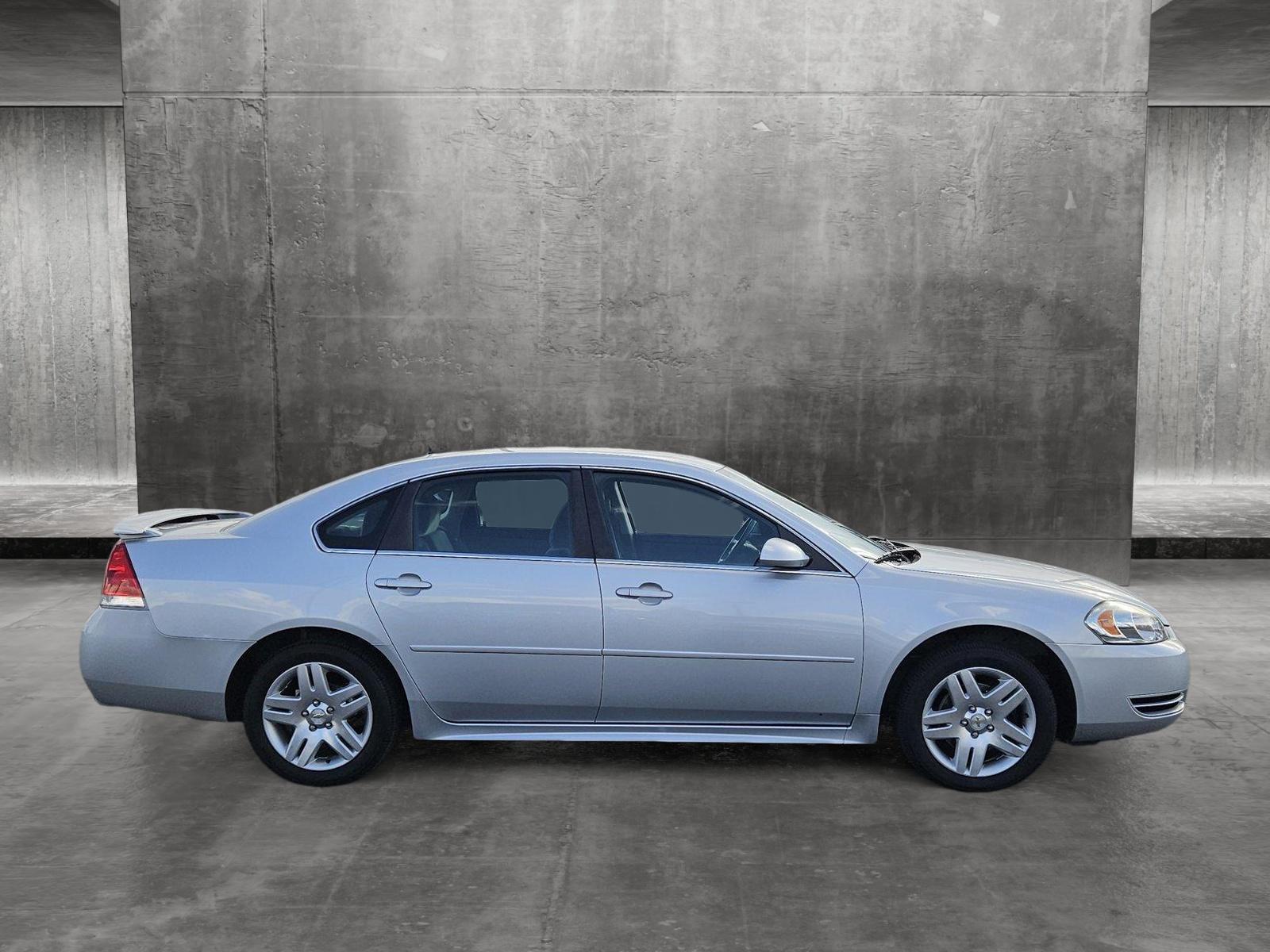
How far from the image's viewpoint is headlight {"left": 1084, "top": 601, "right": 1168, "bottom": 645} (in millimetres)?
5172

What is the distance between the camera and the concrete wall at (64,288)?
14.9 meters

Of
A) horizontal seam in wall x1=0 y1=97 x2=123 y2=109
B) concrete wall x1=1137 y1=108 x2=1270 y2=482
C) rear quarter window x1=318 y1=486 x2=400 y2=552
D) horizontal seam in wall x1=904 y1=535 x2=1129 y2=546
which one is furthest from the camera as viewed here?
concrete wall x1=1137 y1=108 x2=1270 y2=482

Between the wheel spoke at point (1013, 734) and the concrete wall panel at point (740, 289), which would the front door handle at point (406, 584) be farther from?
the concrete wall panel at point (740, 289)

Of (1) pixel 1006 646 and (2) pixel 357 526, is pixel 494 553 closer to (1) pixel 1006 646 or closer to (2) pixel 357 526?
(2) pixel 357 526

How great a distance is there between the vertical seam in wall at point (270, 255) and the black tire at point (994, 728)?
19.6 feet

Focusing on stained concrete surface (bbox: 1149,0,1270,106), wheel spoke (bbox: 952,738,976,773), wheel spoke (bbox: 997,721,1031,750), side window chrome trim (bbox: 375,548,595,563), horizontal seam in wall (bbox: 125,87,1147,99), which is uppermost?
stained concrete surface (bbox: 1149,0,1270,106)

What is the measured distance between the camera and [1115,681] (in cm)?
513

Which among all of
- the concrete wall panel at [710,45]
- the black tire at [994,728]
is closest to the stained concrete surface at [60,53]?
the concrete wall panel at [710,45]

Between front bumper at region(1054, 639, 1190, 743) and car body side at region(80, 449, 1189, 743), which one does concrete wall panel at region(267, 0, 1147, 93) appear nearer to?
car body side at region(80, 449, 1189, 743)

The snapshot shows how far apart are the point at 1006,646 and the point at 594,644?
5.42 feet

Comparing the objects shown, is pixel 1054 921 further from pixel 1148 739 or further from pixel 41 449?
pixel 41 449

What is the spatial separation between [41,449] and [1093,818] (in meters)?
13.4

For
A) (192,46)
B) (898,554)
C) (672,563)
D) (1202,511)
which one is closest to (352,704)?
(672,563)

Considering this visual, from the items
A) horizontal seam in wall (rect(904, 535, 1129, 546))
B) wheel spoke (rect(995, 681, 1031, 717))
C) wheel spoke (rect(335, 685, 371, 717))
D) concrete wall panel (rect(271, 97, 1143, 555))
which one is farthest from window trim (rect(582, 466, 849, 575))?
horizontal seam in wall (rect(904, 535, 1129, 546))
